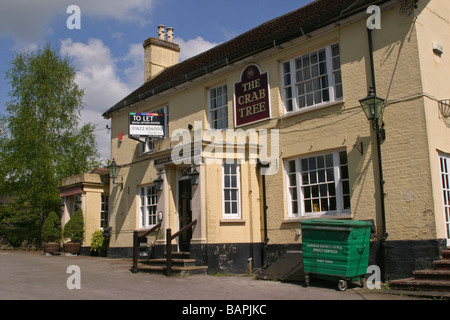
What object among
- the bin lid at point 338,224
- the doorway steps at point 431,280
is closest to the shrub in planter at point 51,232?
the bin lid at point 338,224

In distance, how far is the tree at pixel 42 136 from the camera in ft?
78.1

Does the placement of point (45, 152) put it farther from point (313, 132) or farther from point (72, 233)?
point (313, 132)

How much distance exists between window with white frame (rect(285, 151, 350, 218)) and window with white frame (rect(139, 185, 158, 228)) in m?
6.30

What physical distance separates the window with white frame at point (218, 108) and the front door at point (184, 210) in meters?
2.31

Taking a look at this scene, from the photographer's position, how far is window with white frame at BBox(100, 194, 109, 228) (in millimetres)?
20812

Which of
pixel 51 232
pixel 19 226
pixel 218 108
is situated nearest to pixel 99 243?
pixel 51 232

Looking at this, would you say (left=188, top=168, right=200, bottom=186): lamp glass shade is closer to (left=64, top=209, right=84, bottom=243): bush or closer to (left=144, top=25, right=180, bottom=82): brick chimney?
(left=64, top=209, right=84, bottom=243): bush

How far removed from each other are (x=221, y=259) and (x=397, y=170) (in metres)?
5.42

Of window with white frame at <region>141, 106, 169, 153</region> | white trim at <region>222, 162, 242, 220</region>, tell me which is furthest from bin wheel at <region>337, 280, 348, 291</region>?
window with white frame at <region>141, 106, 169, 153</region>

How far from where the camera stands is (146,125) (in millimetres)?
17094

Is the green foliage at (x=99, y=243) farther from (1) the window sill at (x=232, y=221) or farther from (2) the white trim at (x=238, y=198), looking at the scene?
(1) the window sill at (x=232, y=221)

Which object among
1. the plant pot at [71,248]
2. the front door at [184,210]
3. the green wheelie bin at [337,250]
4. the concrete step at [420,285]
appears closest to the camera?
the concrete step at [420,285]

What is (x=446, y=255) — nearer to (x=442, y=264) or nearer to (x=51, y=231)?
(x=442, y=264)
